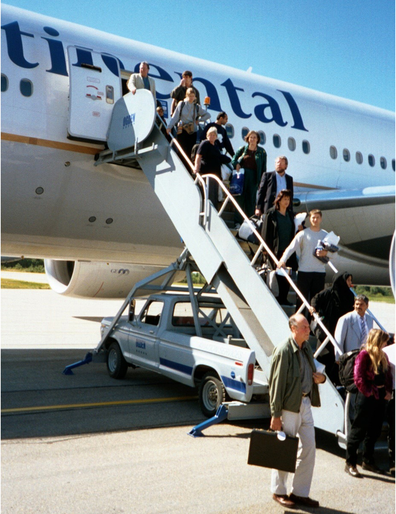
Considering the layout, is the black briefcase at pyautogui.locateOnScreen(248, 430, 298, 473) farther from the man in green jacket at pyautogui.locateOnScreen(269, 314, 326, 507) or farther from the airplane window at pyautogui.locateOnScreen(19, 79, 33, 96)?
the airplane window at pyautogui.locateOnScreen(19, 79, 33, 96)

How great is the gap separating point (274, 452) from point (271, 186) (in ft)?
12.9

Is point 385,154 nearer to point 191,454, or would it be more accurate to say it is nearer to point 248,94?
point 248,94

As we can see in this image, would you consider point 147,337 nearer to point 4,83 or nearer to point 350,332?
point 350,332

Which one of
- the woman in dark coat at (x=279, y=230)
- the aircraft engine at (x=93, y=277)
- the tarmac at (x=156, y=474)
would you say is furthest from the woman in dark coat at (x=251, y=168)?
the aircraft engine at (x=93, y=277)

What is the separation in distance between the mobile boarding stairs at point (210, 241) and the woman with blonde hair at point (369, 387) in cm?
19

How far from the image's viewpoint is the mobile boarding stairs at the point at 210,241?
19.7ft

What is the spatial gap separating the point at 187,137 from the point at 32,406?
4.26m

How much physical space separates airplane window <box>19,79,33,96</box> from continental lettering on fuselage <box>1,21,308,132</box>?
0.22 m

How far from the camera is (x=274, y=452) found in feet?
14.1

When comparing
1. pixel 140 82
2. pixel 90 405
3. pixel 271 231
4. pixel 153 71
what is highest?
pixel 153 71

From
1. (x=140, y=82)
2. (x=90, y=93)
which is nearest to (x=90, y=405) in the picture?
(x=90, y=93)

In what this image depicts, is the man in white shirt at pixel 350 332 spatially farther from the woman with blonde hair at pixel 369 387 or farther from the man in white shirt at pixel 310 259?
the woman with blonde hair at pixel 369 387

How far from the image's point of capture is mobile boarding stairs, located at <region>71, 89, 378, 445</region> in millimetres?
5996

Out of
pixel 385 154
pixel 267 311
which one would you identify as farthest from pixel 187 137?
pixel 385 154
